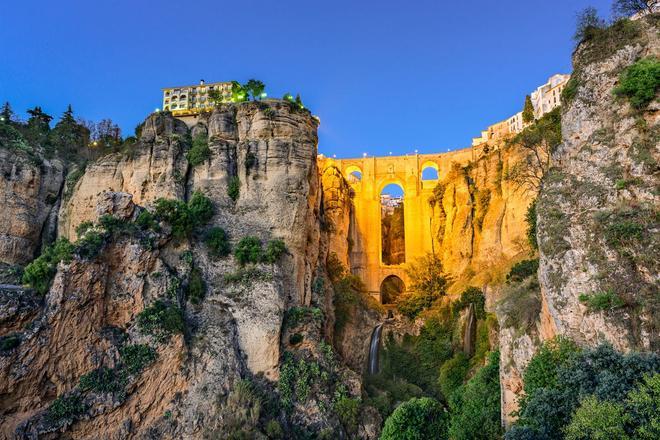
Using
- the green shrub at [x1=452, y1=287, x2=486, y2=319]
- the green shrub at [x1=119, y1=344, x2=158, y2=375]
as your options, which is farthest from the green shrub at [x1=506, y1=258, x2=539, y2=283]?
the green shrub at [x1=119, y1=344, x2=158, y2=375]

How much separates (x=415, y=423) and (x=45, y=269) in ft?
67.2

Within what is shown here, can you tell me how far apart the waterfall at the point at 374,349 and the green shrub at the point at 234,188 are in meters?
15.7

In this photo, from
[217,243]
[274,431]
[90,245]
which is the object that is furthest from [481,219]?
[90,245]

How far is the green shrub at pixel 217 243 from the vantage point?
111 ft

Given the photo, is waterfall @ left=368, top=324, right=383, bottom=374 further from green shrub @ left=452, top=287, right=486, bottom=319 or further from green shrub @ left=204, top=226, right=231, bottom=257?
green shrub @ left=204, top=226, right=231, bottom=257

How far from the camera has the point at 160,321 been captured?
2886 centimetres

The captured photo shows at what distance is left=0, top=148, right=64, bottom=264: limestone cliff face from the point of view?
36.8m

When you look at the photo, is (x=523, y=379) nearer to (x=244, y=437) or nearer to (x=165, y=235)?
(x=244, y=437)

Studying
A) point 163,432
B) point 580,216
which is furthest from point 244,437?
point 580,216

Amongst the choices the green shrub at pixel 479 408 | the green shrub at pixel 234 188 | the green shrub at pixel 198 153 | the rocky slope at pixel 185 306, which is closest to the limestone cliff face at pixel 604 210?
the green shrub at pixel 479 408

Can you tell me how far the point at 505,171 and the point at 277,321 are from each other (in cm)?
2428

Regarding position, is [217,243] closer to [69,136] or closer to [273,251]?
[273,251]

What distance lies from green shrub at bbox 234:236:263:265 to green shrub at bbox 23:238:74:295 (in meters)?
9.78

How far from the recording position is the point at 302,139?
37969 millimetres
